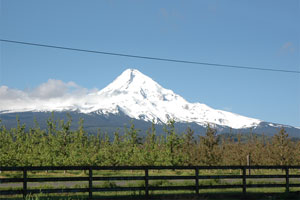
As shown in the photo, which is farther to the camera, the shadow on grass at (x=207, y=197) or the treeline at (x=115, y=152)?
the treeline at (x=115, y=152)

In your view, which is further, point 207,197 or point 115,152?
point 115,152

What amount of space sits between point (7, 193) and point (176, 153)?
3930 cm

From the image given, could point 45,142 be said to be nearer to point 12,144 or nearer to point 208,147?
point 12,144

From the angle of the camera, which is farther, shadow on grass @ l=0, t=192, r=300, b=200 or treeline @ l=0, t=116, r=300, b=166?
treeline @ l=0, t=116, r=300, b=166

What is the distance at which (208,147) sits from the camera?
60906mm

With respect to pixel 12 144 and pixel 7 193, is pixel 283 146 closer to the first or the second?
pixel 12 144

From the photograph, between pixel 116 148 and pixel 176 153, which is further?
pixel 116 148

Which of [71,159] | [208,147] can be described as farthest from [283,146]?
[71,159]

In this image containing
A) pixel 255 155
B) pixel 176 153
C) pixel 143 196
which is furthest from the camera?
pixel 255 155

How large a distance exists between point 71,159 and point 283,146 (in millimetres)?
34432

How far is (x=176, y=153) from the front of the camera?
174ft

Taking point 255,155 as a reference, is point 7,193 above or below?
above

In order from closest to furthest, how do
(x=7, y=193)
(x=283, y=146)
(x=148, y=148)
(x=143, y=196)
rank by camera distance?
(x=7, y=193), (x=143, y=196), (x=148, y=148), (x=283, y=146)

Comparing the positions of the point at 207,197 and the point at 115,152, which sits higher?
the point at 207,197
